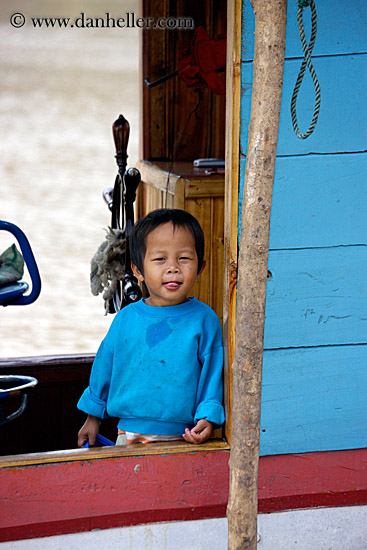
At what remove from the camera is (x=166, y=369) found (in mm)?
1857

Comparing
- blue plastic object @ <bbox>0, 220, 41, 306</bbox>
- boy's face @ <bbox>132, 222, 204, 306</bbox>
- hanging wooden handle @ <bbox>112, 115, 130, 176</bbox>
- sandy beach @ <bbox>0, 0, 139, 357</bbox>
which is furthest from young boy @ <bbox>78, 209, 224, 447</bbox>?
sandy beach @ <bbox>0, 0, 139, 357</bbox>

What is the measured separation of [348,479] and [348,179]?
78 cm

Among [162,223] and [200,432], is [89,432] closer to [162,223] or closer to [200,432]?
[200,432]

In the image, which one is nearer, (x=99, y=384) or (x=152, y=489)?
(x=152, y=489)

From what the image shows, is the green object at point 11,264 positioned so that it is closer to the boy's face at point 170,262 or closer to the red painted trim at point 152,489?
the boy's face at point 170,262

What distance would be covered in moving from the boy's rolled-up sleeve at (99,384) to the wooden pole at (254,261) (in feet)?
1.93

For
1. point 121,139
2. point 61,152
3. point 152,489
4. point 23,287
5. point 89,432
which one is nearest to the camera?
point 152,489

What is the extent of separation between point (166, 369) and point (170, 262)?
0.27 m

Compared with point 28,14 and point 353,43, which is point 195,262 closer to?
point 353,43

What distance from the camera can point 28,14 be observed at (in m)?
12.1


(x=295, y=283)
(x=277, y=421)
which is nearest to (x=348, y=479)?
(x=277, y=421)

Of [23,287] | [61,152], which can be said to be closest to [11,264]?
[23,287]

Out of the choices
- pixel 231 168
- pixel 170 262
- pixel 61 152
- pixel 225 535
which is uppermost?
pixel 61 152

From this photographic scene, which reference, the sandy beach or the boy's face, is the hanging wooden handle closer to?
the boy's face
